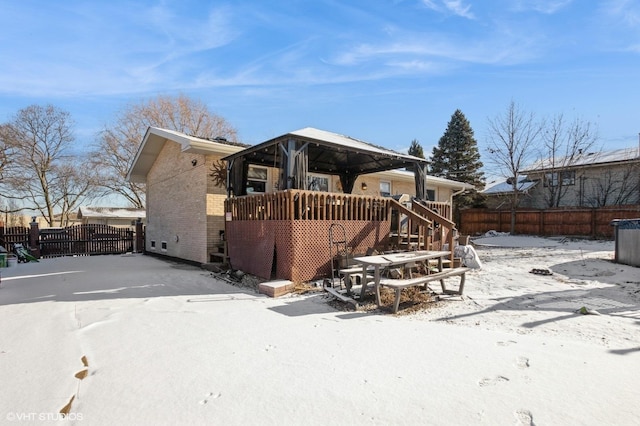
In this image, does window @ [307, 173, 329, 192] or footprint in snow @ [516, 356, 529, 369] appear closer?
footprint in snow @ [516, 356, 529, 369]

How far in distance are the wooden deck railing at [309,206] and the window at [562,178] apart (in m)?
22.5

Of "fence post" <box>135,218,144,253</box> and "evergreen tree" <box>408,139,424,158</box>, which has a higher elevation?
"evergreen tree" <box>408,139,424,158</box>

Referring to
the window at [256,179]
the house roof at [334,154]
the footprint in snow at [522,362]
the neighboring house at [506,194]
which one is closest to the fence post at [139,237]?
the window at [256,179]

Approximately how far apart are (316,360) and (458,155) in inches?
1271

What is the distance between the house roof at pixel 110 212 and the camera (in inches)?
1413

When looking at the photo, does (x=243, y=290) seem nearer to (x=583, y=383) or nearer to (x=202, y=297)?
(x=202, y=297)

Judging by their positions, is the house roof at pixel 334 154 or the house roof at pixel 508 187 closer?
the house roof at pixel 334 154

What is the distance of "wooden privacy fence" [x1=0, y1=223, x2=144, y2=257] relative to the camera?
1478 centimetres

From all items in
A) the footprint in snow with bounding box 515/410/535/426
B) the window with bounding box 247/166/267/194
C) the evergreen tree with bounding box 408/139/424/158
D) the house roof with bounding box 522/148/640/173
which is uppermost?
the evergreen tree with bounding box 408/139/424/158

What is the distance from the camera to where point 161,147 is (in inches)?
563

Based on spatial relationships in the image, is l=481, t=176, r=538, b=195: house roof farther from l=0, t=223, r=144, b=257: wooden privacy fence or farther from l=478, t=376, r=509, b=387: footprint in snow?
l=478, t=376, r=509, b=387: footprint in snow

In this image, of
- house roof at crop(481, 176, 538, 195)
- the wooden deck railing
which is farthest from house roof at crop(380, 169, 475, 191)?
house roof at crop(481, 176, 538, 195)

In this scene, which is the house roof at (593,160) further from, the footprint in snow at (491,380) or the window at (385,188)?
the footprint in snow at (491,380)

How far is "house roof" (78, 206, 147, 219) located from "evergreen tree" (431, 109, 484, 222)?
1179 inches
